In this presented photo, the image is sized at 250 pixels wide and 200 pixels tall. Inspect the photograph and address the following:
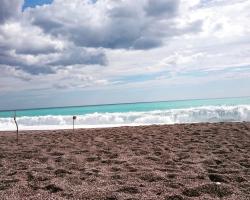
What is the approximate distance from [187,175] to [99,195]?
5.19ft

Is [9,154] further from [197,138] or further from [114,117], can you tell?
[114,117]

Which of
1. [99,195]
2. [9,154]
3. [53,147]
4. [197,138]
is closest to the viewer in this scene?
[99,195]

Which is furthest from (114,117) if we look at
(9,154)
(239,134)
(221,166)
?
(221,166)

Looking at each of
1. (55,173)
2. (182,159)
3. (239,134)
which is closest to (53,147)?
(55,173)

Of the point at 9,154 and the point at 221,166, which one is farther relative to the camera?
the point at 9,154

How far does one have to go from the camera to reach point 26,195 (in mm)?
4195

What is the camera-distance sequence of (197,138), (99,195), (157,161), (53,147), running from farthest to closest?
(197,138) < (53,147) < (157,161) < (99,195)

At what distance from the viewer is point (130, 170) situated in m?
5.46

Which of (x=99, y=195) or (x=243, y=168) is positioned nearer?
(x=99, y=195)

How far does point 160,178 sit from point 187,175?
467 millimetres

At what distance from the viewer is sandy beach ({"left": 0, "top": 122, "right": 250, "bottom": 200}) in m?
4.21

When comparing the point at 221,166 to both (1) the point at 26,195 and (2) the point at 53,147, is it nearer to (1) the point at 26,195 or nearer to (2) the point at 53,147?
(1) the point at 26,195

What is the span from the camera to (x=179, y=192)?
13.8 ft

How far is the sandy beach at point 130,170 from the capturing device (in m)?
4.21
